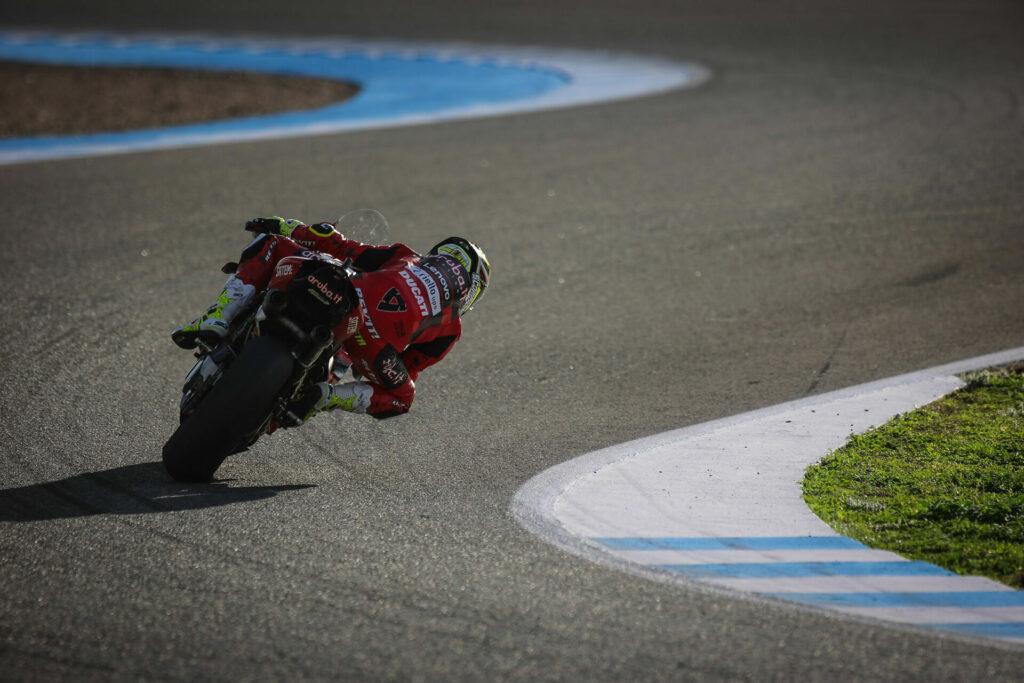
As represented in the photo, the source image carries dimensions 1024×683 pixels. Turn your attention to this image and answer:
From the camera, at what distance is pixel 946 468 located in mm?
4922

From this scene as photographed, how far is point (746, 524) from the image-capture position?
4.35 metres

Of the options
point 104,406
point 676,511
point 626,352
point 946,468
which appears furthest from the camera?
point 626,352

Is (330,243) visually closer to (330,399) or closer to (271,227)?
(271,227)

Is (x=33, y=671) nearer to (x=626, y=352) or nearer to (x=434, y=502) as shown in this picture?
(x=434, y=502)

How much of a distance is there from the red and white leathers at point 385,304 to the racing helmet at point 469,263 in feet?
0.18

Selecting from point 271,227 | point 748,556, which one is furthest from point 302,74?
point 748,556

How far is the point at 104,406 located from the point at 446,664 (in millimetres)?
3288

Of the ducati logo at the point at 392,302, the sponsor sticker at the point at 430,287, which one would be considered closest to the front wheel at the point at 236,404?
the ducati logo at the point at 392,302

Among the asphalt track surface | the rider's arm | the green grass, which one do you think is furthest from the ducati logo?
the green grass

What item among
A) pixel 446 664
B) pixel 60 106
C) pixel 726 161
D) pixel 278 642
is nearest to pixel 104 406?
pixel 278 642

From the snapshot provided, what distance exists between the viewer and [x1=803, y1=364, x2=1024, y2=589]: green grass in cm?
409

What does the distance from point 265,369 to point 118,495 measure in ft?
2.74

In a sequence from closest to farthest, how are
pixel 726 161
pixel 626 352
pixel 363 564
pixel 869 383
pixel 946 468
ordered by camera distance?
pixel 363 564 < pixel 946 468 < pixel 869 383 < pixel 626 352 < pixel 726 161

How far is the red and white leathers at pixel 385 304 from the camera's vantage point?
4.95 m
